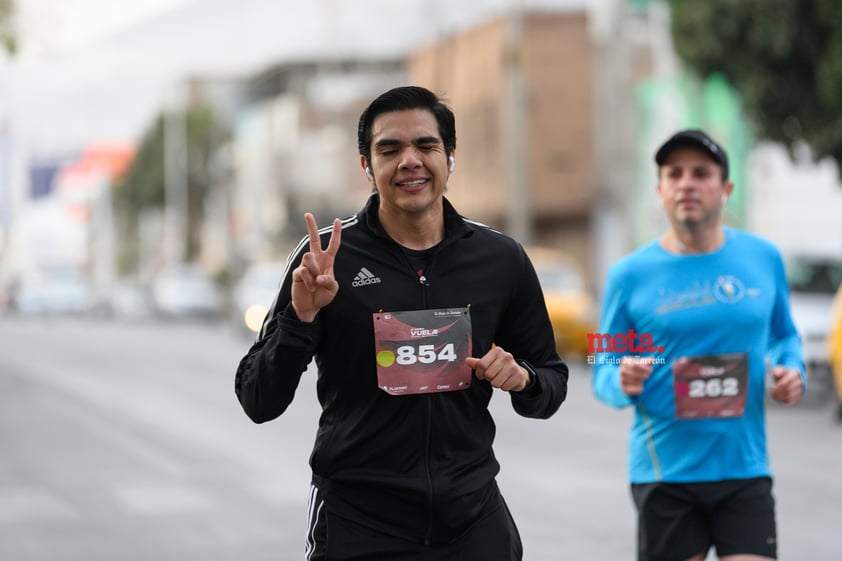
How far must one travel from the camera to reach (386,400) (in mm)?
4352

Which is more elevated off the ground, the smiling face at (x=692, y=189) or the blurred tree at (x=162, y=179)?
the blurred tree at (x=162, y=179)

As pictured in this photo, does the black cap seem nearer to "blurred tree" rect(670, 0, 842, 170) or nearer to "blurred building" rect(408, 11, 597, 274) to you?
"blurred tree" rect(670, 0, 842, 170)

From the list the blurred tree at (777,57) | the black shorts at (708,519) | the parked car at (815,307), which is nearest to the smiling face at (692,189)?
the black shorts at (708,519)

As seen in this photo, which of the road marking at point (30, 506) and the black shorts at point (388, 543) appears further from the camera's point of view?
the road marking at point (30, 506)

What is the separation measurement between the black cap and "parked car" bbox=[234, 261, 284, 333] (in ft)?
107

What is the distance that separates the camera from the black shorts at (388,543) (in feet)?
14.2

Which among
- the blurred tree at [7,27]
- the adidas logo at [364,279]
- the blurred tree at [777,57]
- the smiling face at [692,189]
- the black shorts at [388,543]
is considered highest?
the blurred tree at [7,27]

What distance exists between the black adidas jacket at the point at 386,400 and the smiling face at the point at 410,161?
0.13m

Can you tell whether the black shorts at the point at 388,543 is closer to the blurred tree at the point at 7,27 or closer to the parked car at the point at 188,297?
the blurred tree at the point at 7,27

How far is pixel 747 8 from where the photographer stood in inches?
A: 885

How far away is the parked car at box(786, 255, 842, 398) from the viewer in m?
20.1

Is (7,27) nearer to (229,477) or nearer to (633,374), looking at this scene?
(229,477)

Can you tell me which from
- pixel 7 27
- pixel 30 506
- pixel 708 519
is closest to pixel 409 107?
pixel 708 519

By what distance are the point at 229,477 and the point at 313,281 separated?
980 centimetres
